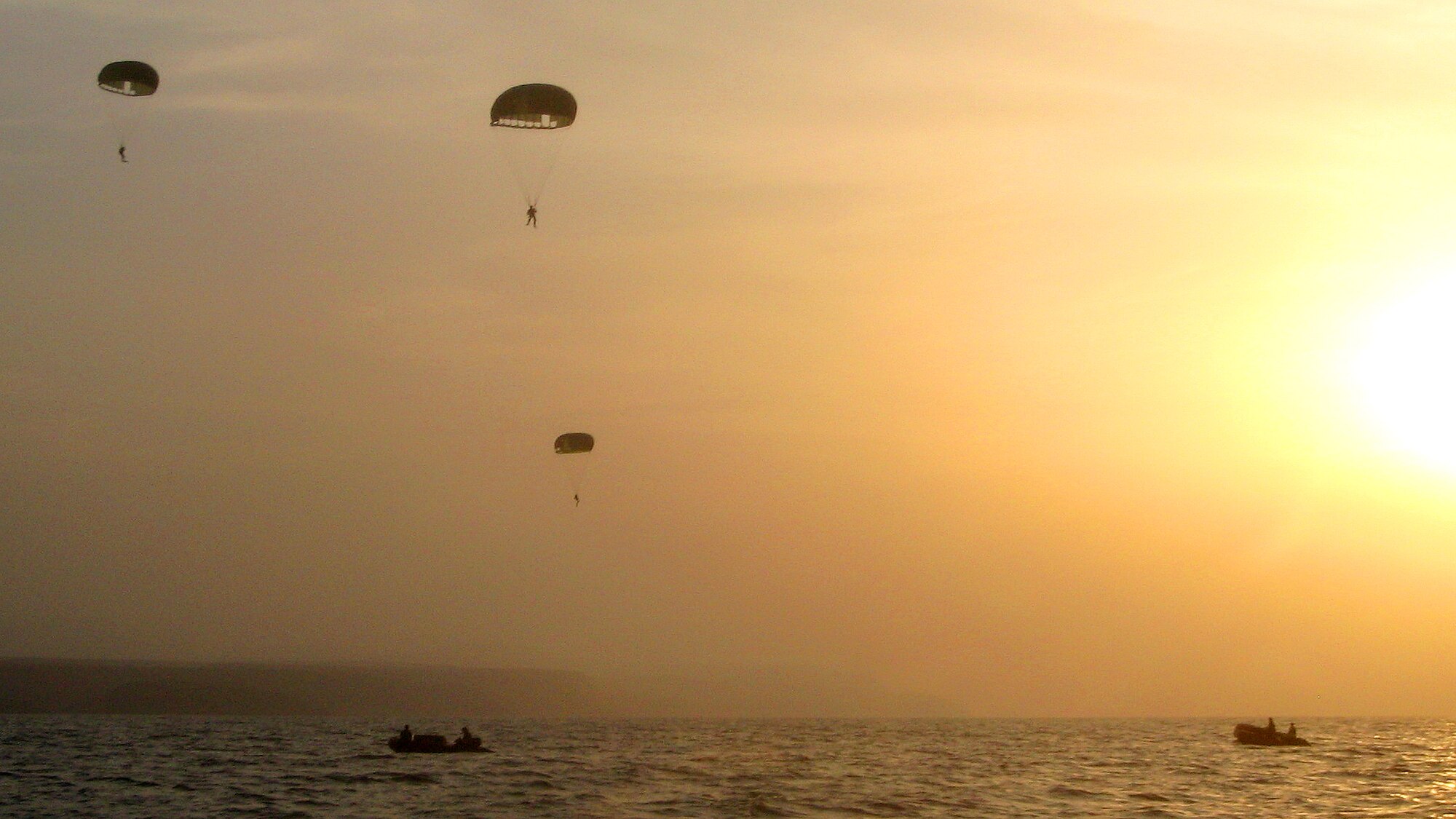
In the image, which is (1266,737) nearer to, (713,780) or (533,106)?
(713,780)

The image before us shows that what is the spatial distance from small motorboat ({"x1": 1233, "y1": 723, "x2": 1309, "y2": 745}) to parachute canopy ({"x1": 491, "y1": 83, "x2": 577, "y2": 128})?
73.8 meters

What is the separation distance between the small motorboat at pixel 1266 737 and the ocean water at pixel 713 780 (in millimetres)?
976

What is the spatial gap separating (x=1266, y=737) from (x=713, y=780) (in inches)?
2116

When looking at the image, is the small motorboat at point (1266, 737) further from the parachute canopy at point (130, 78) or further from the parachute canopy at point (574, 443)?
the parachute canopy at point (130, 78)

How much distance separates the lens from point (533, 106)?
45281 mm

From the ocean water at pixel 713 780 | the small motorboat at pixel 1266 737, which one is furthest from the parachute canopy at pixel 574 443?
the small motorboat at pixel 1266 737

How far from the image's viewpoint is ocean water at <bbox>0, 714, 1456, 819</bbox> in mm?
47375

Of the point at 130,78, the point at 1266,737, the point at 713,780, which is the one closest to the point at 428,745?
the point at 713,780

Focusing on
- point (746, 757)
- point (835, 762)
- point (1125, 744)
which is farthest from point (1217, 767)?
point (1125, 744)

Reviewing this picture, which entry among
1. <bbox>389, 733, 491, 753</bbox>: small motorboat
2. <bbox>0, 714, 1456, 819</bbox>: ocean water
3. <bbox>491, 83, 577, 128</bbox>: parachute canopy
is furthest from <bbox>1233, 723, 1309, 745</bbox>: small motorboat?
<bbox>491, 83, 577, 128</bbox>: parachute canopy

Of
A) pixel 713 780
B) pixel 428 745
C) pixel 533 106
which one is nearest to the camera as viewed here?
pixel 533 106

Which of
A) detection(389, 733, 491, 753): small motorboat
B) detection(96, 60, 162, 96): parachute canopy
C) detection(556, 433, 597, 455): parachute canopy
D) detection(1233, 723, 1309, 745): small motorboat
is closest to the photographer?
detection(96, 60, 162, 96): parachute canopy

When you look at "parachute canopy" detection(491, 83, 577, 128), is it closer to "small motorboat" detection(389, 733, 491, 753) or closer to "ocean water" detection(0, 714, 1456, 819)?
"ocean water" detection(0, 714, 1456, 819)

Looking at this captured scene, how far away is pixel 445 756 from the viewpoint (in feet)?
257
